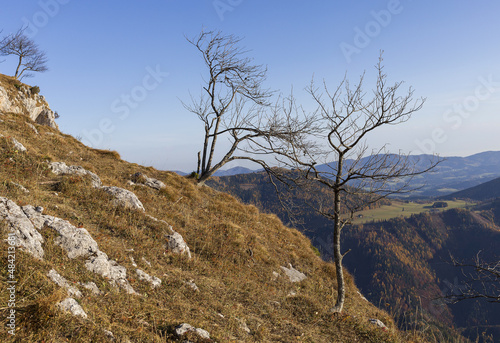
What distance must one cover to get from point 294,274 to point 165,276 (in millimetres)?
6869

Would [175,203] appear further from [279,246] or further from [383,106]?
[383,106]

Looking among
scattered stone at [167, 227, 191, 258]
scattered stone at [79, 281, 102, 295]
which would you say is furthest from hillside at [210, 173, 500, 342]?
scattered stone at [79, 281, 102, 295]

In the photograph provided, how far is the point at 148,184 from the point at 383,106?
1195cm

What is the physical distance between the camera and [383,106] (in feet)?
23.3

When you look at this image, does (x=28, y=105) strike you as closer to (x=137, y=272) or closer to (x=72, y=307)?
(x=137, y=272)

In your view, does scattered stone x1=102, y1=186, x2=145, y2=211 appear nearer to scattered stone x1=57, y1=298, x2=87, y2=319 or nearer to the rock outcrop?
scattered stone x1=57, y1=298, x2=87, y2=319

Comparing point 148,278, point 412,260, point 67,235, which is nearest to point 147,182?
point 67,235

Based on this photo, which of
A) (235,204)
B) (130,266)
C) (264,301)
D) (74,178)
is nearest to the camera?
(130,266)

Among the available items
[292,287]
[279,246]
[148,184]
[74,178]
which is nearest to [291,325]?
[292,287]

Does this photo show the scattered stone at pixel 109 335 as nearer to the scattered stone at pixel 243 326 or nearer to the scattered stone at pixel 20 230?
the scattered stone at pixel 20 230

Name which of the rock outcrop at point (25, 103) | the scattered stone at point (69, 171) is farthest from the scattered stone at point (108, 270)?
the rock outcrop at point (25, 103)

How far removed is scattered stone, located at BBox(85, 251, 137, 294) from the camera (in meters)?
5.66

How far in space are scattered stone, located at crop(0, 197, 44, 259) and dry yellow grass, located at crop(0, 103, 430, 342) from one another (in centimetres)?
19

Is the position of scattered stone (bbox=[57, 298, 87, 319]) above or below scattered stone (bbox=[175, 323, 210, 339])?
above
